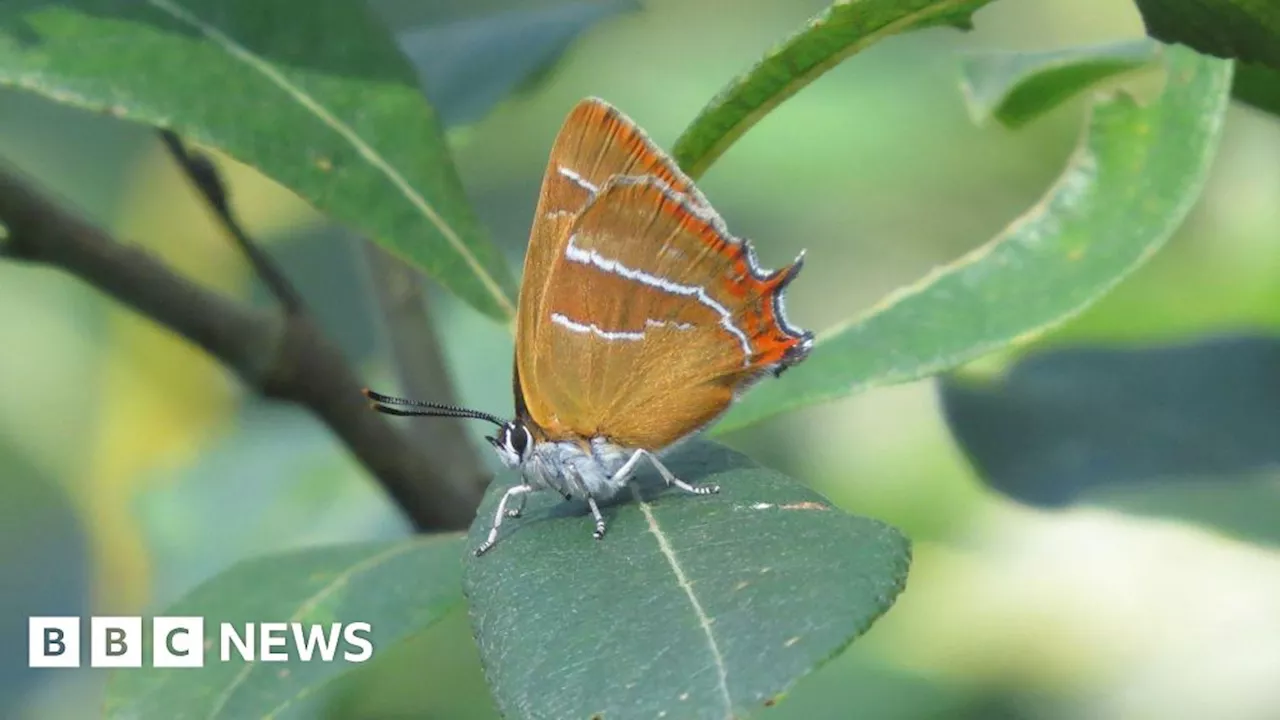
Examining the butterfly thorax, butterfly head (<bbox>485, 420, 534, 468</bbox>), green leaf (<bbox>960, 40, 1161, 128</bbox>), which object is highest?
green leaf (<bbox>960, 40, 1161, 128</bbox>)

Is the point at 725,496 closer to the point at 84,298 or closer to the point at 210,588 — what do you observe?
the point at 210,588

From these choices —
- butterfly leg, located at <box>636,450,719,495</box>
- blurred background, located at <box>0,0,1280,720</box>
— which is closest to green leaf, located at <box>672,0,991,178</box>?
butterfly leg, located at <box>636,450,719,495</box>

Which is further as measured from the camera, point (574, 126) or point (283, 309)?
point (283, 309)

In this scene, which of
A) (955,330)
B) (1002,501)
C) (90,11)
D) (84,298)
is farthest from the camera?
(84,298)

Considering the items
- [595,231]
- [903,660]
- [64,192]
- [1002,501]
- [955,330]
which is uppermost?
[64,192]

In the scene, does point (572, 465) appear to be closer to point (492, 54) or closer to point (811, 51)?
point (811, 51)

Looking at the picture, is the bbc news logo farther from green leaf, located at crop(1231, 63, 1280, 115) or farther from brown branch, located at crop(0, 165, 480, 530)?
green leaf, located at crop(1231, 63, 1280, 115)

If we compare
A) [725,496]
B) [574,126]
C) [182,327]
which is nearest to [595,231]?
[574,126]
